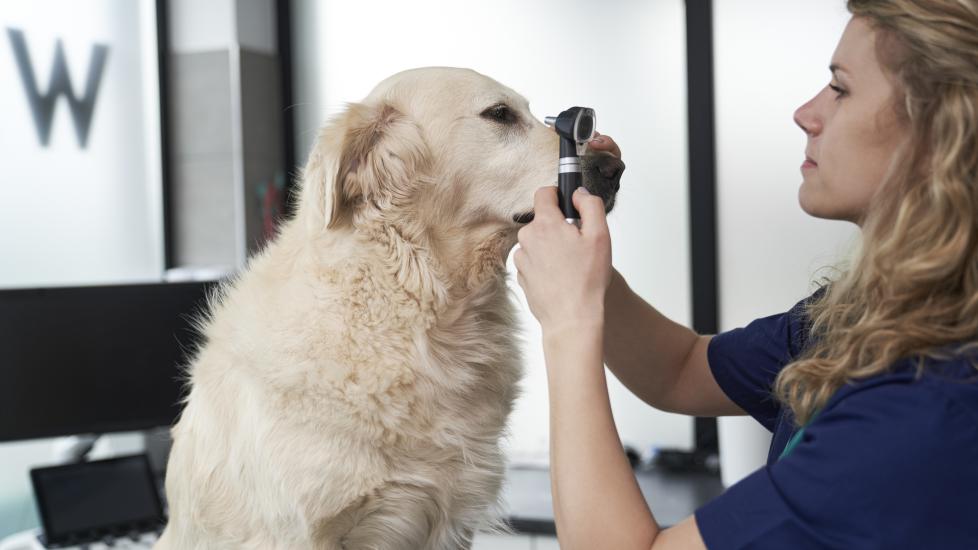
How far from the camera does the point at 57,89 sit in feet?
7.86

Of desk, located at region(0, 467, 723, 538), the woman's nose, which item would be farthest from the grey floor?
the woman's nose

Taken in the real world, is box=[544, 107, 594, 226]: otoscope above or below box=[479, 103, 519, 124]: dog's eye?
below

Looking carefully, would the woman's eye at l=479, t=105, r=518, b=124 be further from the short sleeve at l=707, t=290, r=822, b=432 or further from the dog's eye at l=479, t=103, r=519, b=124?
the short sleeve at l=707, t=290, r=822, b=432

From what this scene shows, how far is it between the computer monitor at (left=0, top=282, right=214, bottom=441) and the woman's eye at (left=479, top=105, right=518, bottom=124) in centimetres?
108

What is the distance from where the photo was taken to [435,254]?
122cm

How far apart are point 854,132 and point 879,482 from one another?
354 millimetres

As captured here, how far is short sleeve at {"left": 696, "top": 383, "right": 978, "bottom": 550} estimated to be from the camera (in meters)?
0.67

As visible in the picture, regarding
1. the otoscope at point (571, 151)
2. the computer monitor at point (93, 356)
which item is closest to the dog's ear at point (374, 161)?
the otoscope at point (571, 151)

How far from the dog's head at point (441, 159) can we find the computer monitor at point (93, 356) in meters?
0.97

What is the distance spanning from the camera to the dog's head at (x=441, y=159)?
1198mm

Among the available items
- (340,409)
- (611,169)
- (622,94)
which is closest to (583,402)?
(340,409)

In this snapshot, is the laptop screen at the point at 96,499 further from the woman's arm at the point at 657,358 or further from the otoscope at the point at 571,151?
the otoscope at the point at 571,151

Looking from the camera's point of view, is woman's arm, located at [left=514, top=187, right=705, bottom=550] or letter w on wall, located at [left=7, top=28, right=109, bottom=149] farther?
letter w on wall, located at [left=7, top=28, right=109, bottom=149]

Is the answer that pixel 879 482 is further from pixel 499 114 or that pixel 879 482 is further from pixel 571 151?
pixel 499 114
